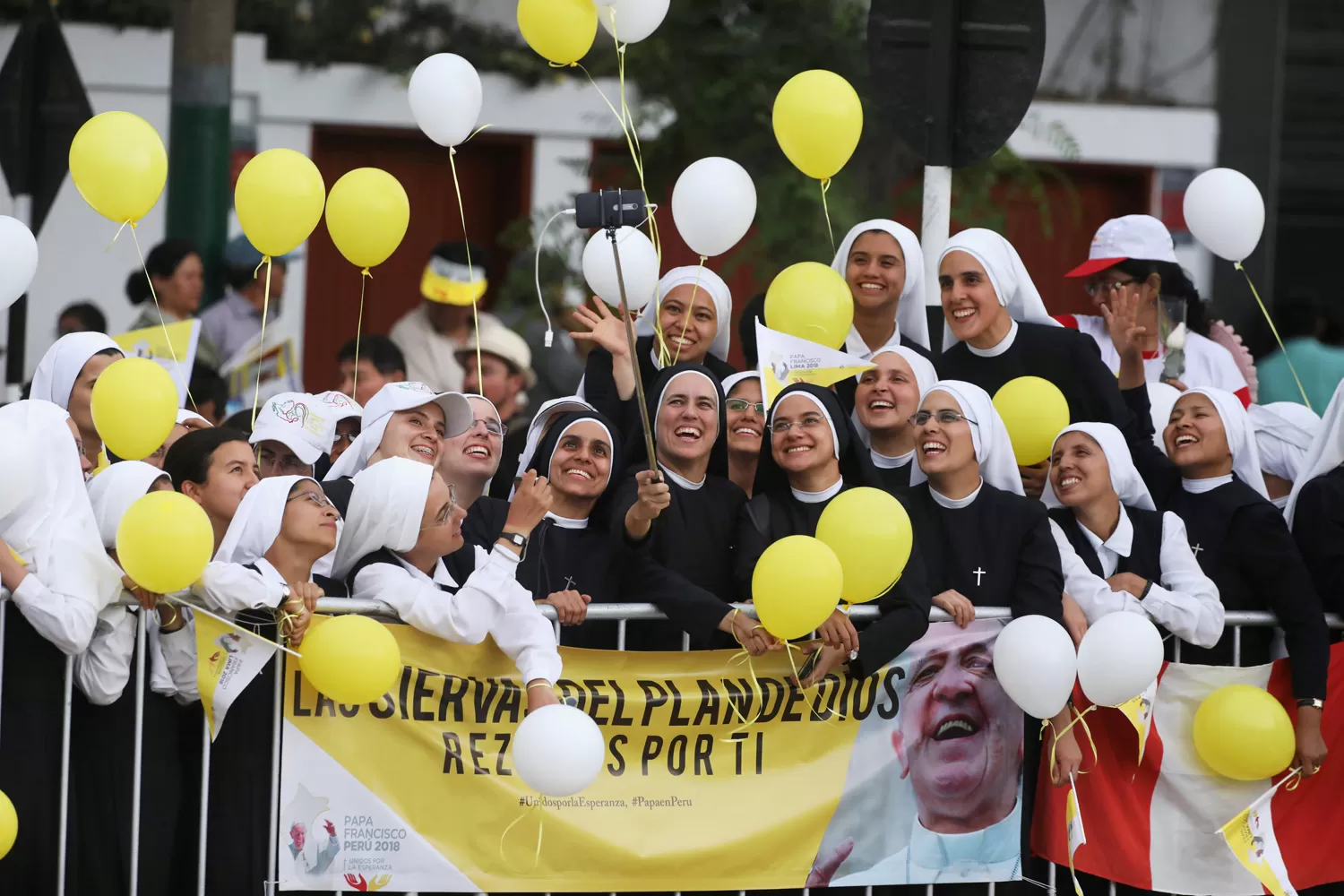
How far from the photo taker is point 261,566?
5.50 metres

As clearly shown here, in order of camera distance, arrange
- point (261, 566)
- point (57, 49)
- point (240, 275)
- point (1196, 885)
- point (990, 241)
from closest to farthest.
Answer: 1. point (261, 566)
2. point (1196, 885)
3. point (990, 241)
4. point (57, 49)
5. point (240, 275)

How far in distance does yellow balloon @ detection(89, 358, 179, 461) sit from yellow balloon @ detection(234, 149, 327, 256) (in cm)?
88

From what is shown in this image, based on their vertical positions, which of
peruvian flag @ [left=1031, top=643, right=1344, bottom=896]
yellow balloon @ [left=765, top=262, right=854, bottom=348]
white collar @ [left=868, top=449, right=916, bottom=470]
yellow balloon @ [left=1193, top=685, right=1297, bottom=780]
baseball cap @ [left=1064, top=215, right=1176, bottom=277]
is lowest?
peruvian flag @ [left=1031, top=643, right=1344, bottom=896]

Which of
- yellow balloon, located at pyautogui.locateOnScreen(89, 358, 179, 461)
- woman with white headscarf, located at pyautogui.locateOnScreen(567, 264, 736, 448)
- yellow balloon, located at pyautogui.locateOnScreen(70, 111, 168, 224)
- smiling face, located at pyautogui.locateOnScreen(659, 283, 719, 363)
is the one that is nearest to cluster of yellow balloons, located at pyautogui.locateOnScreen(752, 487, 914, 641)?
woman with white headscarf, located at pyautogui.locateOnScreen(567, 264, 736, 448)

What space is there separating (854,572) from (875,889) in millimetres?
1095

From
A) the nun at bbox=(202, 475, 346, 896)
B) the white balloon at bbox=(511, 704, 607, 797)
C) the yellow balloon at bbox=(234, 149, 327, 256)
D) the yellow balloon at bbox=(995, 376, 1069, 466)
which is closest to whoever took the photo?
the white balloon at bbox=(511, 704, 607, 797)

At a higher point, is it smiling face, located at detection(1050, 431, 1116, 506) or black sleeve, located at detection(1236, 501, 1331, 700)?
smiling face, located at detection(1050, 431, 1116, 506)

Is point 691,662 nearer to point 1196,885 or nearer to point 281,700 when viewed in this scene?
point 281,700

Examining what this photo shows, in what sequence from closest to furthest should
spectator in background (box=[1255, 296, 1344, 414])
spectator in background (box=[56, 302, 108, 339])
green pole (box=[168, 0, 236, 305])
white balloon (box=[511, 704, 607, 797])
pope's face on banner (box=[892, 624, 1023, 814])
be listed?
white balloon (box=[511, 704, 607, 797]) → pope's face on banner (box=[892, 624, 1023, 814]) → green pole (box=[168, 0, 236, 305]) → spectator in background (box=[1255, 296, 1344, 414]) → spectator in background (box=[56, 302, 108, 339])

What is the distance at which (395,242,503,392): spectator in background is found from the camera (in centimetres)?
953

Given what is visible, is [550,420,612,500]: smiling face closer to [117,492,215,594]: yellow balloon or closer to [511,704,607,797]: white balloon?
[511,704,607,797]: white balloon

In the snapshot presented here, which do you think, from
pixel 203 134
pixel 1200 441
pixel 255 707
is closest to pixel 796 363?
pixel 1200 441

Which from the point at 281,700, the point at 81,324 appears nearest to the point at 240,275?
the point at 81,324

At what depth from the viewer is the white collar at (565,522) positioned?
6250 millimetres
